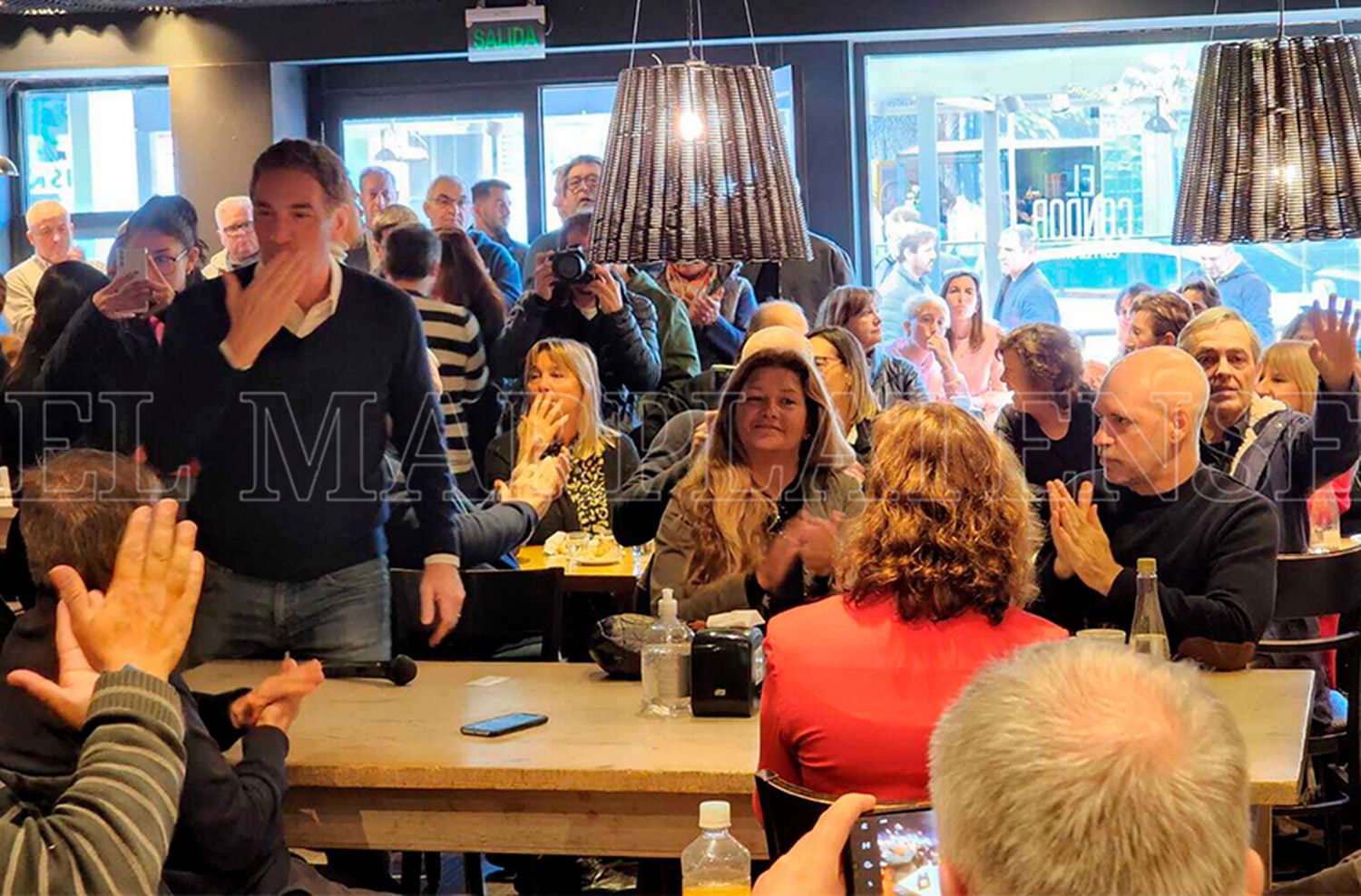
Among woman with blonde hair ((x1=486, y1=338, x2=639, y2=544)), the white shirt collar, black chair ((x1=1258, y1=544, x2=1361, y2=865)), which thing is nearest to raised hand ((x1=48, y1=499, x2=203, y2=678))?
the white shirt collar

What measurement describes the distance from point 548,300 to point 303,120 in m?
3.98

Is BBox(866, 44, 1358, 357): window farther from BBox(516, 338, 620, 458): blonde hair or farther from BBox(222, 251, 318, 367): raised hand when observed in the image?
BBox(222, 251, 318, 367): raised hand

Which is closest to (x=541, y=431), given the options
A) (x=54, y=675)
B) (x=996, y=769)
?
(x=54, y=675)

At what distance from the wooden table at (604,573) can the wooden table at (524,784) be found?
1.67 m

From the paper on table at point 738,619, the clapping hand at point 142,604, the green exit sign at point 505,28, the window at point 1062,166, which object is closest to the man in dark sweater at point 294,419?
the paper on table at point 738,619

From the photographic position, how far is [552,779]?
8.75 feet

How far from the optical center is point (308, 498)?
3.36m

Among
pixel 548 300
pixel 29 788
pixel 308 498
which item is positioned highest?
pixel 548 300

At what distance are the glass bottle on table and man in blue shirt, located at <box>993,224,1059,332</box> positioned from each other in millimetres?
5465

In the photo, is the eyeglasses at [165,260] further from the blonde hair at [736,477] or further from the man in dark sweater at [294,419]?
the blonde hair at [736,477]

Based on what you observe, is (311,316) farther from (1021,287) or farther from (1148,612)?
(1021,287)

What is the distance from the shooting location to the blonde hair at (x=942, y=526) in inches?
96.0

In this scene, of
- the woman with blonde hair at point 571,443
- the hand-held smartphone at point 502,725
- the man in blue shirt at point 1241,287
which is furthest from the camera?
the man in blue shirt at point 1241,287

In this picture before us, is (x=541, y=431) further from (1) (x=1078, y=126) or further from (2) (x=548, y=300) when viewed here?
(1) (x=1078, y=126)
